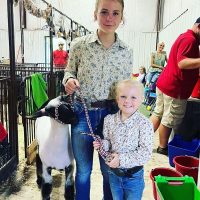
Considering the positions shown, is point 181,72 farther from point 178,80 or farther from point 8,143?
point 8,143

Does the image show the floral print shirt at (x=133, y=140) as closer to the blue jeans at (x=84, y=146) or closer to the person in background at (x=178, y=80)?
the blue jeans at (x=84, y=146)

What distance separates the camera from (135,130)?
4.64 ft

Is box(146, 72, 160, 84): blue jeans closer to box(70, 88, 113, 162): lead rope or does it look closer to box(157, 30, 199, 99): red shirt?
box(157, 30, 199, 99): red shirt

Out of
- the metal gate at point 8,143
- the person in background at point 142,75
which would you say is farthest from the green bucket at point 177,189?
the person in background at point 142,75

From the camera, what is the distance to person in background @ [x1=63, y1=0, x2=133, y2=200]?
1.48 m

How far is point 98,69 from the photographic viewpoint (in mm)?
1506

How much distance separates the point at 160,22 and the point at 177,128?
748 cm

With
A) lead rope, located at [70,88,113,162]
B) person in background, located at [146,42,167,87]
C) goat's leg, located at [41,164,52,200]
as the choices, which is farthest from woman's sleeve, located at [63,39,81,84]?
person in background, located at [146,42,167,87]

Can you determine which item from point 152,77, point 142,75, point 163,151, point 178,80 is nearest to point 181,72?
point 178,80

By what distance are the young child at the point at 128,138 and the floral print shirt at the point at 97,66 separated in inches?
3.8

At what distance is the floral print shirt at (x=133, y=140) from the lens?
1.40m

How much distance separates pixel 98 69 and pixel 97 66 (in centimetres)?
2

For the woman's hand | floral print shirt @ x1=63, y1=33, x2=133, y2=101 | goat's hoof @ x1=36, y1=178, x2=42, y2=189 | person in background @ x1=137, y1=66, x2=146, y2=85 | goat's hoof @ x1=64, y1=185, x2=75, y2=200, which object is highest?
floral print shirt @ x1=63, y1=33, x2=133, y2=101

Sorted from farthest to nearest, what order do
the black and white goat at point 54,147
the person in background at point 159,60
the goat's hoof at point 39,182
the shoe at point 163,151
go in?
the person in background at point 159,60 < the shoe at point 163,151 < the goat's hoof at point 39,182 < the black and white goat at point 54,147
